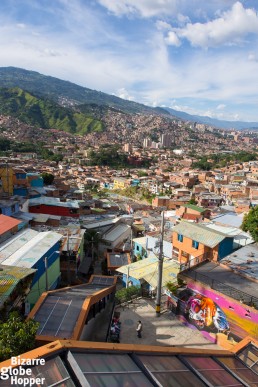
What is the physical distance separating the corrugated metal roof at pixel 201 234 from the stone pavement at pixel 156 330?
3380mm

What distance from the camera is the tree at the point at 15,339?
14.2 ft

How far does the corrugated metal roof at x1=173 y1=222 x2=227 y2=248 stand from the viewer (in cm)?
1133

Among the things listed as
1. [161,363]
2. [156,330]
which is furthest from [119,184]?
[161,363]

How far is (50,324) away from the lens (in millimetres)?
7480

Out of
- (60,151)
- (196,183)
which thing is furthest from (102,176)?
(60,151)

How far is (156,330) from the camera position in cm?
832

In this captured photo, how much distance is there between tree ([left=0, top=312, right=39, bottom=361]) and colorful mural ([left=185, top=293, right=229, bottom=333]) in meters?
4.84

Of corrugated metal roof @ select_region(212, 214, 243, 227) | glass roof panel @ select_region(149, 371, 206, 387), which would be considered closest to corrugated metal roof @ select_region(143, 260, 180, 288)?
glass roof panel @ select_region(149, 371, 206, 387)

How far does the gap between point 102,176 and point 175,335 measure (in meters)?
54.1

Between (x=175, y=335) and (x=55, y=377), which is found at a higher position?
(x=55, y=377)

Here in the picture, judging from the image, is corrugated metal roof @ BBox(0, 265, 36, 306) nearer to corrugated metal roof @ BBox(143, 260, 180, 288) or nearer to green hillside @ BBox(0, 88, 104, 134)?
corrugated metal roof @ BBox(143, 260, 180, 288)

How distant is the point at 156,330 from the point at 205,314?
4.91 feet

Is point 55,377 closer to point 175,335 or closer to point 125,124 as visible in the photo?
point 175,335

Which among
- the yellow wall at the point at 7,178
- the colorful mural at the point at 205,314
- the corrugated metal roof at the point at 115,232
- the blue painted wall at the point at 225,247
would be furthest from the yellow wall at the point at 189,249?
the yellow wall at the point at 7,178
